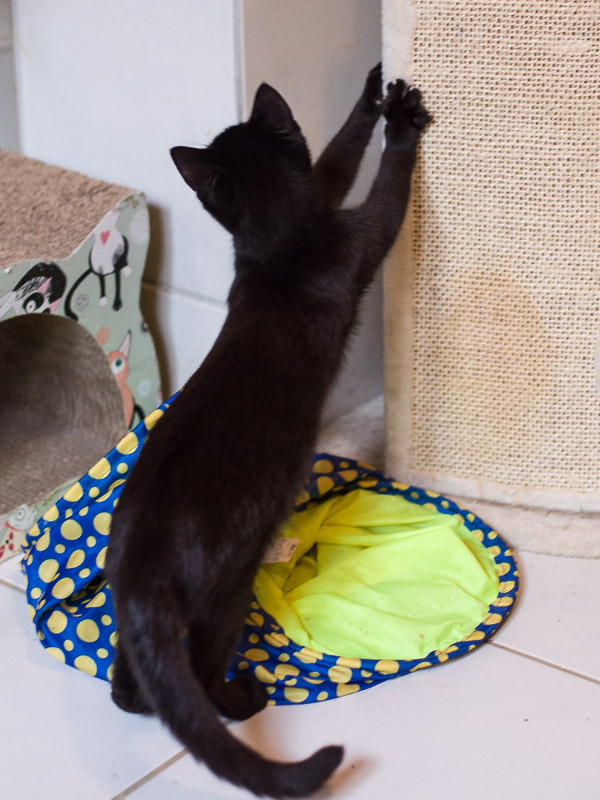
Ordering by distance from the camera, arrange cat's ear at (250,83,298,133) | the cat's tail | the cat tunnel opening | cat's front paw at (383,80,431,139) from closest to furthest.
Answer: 1. the cat's tail
2. cat's ear at (250,83,298,133)
3. cat's front paw at (383,80,431,139)
4. the cat tunnel opening

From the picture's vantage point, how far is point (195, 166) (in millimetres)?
1111

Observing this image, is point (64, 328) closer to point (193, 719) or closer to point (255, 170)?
point (255, 170)

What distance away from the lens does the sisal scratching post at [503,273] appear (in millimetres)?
1241

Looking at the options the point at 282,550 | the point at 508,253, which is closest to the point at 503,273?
the point at 508,253

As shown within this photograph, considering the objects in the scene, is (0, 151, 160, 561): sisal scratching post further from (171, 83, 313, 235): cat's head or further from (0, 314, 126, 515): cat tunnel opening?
(171, 83, 313, 235): cat's head

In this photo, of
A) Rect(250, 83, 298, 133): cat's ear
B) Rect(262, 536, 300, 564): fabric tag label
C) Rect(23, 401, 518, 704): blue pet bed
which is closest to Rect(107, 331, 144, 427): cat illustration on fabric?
Rect(23, 401, 518, 704): blue pet bed

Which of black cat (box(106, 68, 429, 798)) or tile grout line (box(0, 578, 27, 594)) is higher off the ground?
black cat (box(106, 68, 429, 798))

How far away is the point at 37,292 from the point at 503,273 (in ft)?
2.39

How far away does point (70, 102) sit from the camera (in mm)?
1709

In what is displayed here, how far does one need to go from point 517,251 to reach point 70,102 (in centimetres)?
90

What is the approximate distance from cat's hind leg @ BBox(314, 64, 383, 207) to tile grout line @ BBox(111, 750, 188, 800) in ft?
2.66

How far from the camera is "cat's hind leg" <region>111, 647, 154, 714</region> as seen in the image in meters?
1.13

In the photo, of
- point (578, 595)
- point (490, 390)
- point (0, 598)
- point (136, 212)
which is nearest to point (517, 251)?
point (490, 390)

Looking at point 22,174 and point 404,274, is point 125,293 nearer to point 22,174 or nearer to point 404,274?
point 22,174
